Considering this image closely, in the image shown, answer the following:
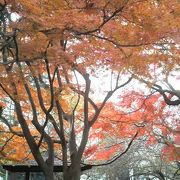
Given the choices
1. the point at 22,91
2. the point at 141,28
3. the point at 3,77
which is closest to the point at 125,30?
the point at 141,28

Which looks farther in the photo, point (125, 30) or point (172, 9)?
point (125, 30)

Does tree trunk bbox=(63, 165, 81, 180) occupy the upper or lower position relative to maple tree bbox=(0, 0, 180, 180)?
lower

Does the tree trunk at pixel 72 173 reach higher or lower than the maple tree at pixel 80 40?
lower

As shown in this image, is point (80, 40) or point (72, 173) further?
point (72, 173)

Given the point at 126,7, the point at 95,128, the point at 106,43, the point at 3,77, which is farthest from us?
the point at 95,128

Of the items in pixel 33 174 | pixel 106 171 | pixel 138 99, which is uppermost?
Result: pixel 138 99

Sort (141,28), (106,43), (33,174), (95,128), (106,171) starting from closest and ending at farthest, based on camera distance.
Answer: (141,28), (106,43), (33,174), (95,128), (106,171)

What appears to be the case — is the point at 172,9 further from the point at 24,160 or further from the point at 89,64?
the point at 24,160

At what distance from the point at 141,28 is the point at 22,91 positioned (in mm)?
4812

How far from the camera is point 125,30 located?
6090mm

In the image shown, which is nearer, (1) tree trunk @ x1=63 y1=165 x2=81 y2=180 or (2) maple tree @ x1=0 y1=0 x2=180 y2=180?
(2) maple tree @ x1=0 y1=0 x2=180 y2=180

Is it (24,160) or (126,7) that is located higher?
(126,7)

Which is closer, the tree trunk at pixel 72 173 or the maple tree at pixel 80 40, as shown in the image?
the maple tree at pixel 80 40

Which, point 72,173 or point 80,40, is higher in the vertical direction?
point 80,40
